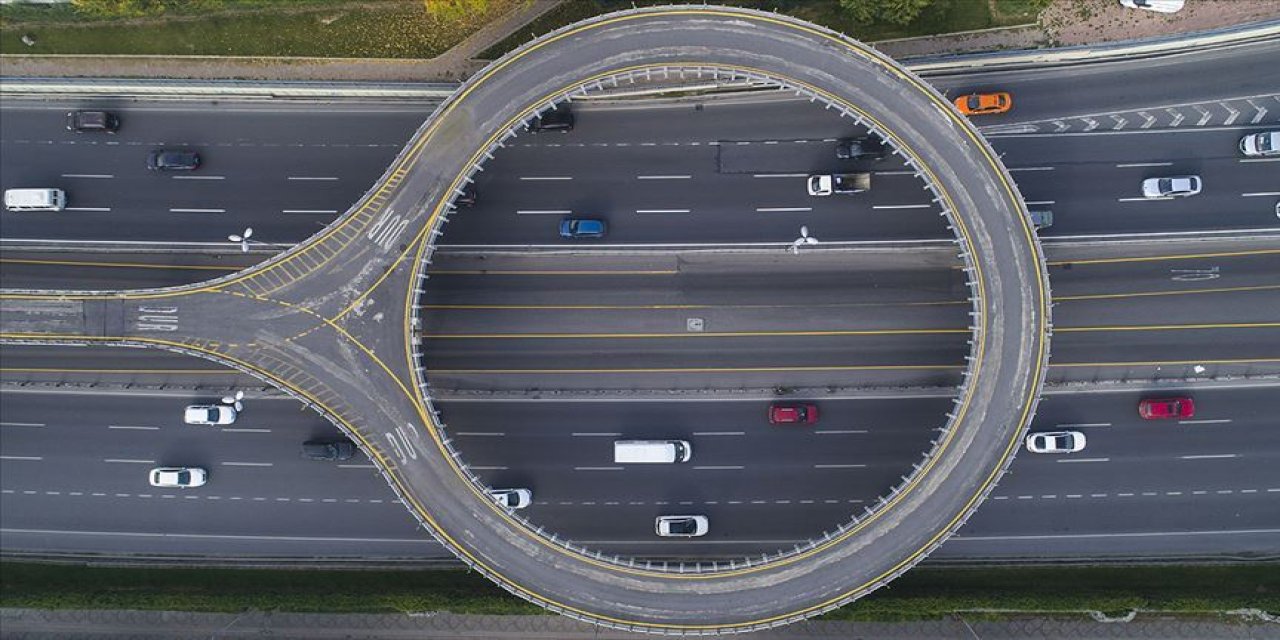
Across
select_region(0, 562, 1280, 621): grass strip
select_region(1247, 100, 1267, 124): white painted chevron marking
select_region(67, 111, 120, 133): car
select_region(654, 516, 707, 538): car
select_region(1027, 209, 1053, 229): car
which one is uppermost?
select_region(67, 111, 120, 133): car

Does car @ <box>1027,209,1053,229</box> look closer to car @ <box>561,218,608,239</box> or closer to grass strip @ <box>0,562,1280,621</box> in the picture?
grass strip @ <box>0,562,1280,621</box>

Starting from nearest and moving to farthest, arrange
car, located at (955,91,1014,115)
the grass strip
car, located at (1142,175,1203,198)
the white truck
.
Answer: car, located at (955,91,1014,115) → car, located at (1142,175,1203,198) → the grass strip → the white truck

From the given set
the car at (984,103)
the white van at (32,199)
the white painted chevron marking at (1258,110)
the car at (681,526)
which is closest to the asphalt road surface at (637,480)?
the car at (681,526)

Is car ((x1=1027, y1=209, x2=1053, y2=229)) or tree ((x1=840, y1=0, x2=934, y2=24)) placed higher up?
tree ((x1=840, y1=0, x2=934, y2=24))

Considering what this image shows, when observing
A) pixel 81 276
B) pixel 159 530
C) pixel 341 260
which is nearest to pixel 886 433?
pixel 341 260

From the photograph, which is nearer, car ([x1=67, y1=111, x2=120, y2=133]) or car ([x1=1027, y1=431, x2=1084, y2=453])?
car ([x1=1027, y1=431, x2=1084, y2=453])

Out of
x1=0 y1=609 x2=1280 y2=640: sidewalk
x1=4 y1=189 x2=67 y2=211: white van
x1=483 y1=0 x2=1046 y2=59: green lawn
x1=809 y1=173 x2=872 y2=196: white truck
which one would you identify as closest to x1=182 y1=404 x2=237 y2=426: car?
x1=0 y1=609 x2=1280 y2=640: sidewalk

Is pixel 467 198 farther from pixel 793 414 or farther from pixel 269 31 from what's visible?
pixel 793 414

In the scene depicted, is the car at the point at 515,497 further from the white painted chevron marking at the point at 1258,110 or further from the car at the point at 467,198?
the white painted chevron marking at the point at 1258,110
